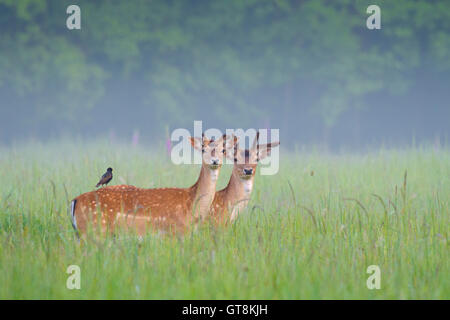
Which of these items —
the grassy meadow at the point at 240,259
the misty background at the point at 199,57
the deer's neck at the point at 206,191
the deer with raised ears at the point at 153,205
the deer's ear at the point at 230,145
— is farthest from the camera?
the misty background at the point at 199,57

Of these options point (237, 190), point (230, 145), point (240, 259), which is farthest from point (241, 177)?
point (240, 259)

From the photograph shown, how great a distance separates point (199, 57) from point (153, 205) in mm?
19590

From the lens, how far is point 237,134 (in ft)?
24.3

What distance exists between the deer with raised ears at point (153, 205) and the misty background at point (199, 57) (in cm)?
1612

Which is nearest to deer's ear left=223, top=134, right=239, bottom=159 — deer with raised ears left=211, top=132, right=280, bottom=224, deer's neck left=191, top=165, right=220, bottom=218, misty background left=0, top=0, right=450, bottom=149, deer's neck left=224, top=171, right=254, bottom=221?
deer with raised ears left=211, top=132, right=280, bottom=224

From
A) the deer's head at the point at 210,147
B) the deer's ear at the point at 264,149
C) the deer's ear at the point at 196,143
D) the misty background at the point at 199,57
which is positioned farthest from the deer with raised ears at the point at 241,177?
the misty background at the point at 199,57

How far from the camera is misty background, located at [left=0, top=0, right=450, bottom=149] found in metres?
23.2

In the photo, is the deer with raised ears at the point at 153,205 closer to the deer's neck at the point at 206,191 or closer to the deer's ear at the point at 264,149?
the deer's neck at the point at 206,191

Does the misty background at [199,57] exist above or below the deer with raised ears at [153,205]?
above

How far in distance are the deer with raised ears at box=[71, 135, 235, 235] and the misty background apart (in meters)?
16.1

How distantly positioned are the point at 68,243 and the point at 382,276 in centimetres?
287

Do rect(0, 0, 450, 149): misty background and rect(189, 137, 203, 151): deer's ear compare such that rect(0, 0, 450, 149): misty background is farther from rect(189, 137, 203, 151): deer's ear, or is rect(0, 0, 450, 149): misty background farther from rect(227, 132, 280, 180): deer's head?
rect(189, 137, 203, 151): deer's ear

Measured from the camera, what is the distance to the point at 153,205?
629 cm

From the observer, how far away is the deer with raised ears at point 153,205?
19.7 feet
